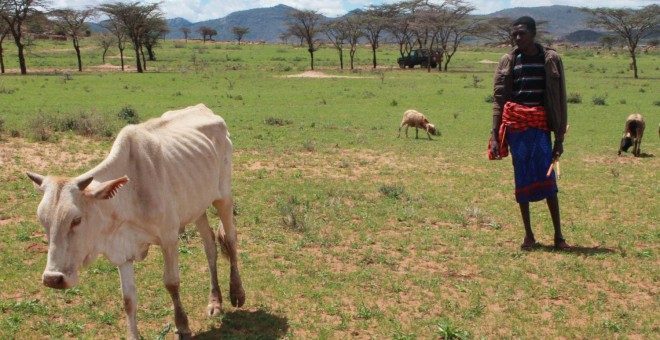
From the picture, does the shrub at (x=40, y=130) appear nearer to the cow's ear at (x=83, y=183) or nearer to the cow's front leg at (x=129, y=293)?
the cow's front leg at (x=129, y=293)

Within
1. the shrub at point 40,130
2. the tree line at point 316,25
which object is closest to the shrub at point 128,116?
the shrub at point 40,130

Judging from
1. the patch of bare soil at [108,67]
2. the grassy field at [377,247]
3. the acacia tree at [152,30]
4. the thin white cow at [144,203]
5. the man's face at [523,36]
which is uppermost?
the acacia tree at [152,30]

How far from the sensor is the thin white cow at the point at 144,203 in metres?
3.35

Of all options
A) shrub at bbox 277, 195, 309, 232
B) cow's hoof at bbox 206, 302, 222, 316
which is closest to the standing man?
shrub at bbox 277, 195, 309, 232

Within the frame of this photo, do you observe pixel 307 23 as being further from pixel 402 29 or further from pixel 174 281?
pixel 174 281

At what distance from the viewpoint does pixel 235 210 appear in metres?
8.18

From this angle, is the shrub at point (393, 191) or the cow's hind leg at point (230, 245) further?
the shrub at point (393, 191)

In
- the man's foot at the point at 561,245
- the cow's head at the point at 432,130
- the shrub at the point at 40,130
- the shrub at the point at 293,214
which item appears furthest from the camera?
the cow's head at the point at 432,130

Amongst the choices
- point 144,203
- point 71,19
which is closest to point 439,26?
point 71,19

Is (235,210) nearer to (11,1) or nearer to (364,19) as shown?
(11,1)

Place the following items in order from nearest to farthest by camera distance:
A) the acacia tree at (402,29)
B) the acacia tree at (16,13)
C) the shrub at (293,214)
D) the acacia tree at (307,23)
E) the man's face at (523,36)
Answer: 1. the man's face at (523,36)
2. the shrub at (293,214)
3. the acacia tree at (16,13)
4. the acacia tree at (402,29)
5. the acacia tree at (307,23)

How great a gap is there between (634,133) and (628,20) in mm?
34127

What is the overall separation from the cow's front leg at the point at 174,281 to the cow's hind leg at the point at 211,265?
1.99 ft

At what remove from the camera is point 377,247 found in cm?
690
